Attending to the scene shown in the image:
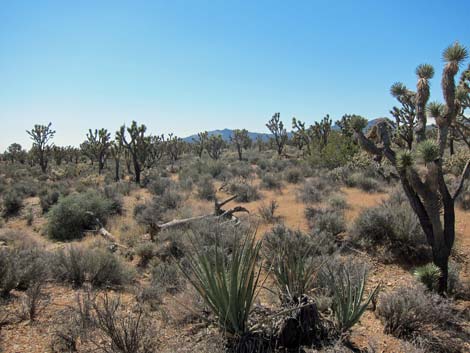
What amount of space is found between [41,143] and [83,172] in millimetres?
7572

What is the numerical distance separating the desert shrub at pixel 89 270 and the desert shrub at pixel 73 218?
5094 mm

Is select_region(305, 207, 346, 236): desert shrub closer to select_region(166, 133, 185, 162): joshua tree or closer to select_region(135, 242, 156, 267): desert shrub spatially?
select_region(135, 242, 156, 267): desert shrub

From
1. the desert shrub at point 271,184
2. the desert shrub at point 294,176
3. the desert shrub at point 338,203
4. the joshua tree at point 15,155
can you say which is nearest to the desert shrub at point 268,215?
the desert shrub at point 338,203

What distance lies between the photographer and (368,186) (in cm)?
1445

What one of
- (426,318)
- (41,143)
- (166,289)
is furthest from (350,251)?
(41,143)

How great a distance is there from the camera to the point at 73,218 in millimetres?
11117

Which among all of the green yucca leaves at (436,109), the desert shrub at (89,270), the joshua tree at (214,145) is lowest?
the desert shrub at (89,270)

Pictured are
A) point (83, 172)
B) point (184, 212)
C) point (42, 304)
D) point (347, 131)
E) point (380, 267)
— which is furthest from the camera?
point (83, 172)

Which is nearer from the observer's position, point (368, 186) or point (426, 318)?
point (426, 318)

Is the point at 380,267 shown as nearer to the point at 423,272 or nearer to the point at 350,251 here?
the point at 350,251

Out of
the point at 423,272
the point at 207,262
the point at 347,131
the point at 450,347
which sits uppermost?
the point at 347,131

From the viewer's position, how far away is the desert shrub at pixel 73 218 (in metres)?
10.8

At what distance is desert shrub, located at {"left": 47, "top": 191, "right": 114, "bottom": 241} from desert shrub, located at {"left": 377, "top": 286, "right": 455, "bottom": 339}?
372 inches

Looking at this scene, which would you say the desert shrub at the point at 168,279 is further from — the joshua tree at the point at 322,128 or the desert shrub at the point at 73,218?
the joshua tree at the point at 322,128
